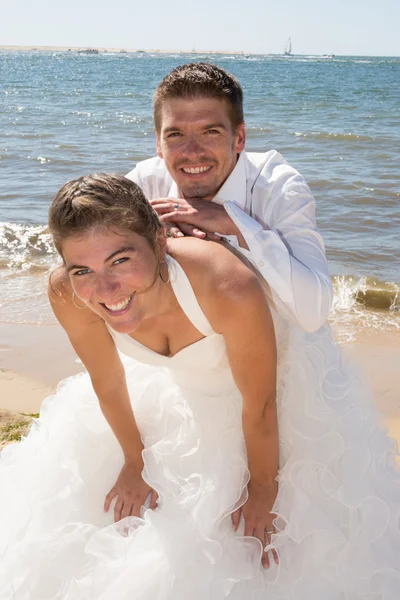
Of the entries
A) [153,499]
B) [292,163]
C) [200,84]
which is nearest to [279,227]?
[200,84]

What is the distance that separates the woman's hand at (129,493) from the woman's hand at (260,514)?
39 centimetres

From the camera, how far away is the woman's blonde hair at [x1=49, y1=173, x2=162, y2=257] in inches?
88.2

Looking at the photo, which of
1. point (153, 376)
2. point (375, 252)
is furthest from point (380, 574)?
point (375, 252)

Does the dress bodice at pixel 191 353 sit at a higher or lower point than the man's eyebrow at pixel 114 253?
lower

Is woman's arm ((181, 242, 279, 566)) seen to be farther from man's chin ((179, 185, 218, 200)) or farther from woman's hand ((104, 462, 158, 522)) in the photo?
man's chin ((179, 185, 218, 200))

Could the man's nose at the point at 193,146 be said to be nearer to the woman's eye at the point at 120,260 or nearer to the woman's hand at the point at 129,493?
the woman's eye at the point at 120,260

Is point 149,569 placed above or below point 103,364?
below

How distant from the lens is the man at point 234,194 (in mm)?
2551

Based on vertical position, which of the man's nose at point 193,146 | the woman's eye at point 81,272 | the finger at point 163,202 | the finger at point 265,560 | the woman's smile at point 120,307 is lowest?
the finger at point 265,560

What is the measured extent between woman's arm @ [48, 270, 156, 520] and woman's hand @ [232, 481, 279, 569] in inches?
16.1

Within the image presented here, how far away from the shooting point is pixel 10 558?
7.80 feet

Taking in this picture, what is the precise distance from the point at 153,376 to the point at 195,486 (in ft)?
2.22

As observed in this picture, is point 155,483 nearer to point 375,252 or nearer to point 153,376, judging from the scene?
point 153,376

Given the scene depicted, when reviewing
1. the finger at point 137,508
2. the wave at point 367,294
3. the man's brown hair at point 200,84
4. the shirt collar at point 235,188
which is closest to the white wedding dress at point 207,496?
the finger at point 137,508
